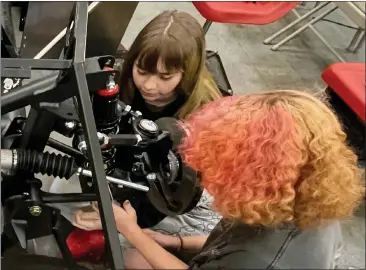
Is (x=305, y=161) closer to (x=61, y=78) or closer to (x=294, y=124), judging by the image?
(x=294, y=124)

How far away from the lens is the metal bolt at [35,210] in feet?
2.64

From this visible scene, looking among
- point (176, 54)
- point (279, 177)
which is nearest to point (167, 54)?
point (176, 54)

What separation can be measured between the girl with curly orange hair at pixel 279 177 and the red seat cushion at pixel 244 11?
1.26ft

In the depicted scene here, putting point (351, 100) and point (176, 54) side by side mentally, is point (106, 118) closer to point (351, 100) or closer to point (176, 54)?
point (176, 54)

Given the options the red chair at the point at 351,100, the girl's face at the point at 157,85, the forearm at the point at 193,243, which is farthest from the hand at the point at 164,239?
the red chair at the point at 351,100

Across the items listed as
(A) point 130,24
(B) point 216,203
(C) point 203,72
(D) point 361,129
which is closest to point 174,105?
(C) point 203,72

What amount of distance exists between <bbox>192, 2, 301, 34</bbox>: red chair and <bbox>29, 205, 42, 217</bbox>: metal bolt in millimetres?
429

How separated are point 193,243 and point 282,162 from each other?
13.6 inches

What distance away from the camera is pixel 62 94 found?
71 cm

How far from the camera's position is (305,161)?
53 centimetres

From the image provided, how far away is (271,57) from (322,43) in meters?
0.11

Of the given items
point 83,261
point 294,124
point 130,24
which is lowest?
point 83,261

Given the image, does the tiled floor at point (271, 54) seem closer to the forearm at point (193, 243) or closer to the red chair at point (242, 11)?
the red chair at point (242, 11)

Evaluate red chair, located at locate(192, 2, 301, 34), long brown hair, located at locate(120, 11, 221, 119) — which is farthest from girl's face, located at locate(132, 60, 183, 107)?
red chair, located at locate(192, 2, 301, 34)
